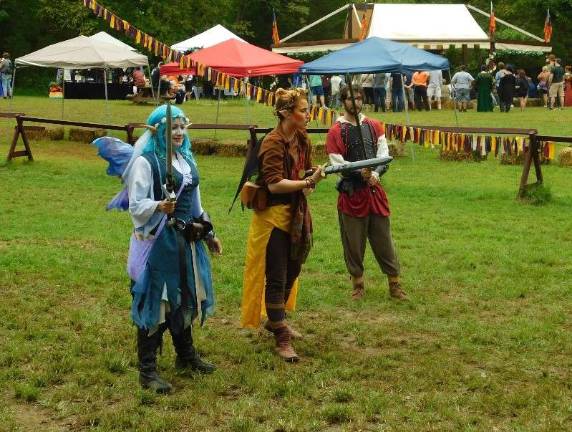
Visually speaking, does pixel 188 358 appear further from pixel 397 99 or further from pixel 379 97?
pixel 397 99

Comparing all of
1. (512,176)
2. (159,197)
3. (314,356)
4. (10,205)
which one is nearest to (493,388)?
(314,356)

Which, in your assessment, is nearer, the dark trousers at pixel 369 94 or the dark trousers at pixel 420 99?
the dark trousers at pixel 369 94

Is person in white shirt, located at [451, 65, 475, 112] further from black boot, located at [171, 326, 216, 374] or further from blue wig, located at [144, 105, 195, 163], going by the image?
blue wig, located at [144, 105, 195, 163]

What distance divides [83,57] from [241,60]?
5.73 m

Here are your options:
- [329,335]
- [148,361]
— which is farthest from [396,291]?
[148,361]

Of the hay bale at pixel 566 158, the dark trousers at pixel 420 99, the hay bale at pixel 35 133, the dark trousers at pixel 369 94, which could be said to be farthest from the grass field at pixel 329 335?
the dark trousers at pixel 420 99

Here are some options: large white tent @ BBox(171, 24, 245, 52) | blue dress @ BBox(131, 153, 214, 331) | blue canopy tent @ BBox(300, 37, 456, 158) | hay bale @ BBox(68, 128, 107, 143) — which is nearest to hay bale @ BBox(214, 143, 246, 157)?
blue canopy tent @ BBox(300, 37, 456, 158)

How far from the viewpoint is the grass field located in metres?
5.19

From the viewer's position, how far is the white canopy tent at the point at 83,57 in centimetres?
2336

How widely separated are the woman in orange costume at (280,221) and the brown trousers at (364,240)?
146 cm

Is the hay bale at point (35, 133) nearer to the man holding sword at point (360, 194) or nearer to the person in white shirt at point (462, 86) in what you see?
the person in white shirt at point (462, 86)

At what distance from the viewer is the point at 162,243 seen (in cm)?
555

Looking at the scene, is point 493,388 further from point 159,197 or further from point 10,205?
point 10,205

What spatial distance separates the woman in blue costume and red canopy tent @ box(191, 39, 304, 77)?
1396 centimetres
